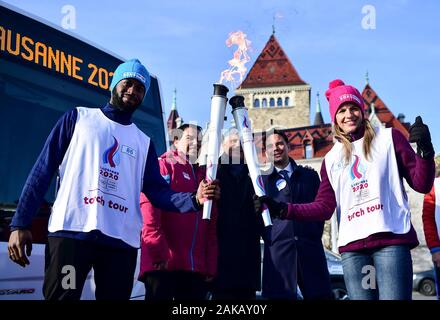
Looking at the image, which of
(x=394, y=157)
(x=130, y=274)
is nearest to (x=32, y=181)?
(x=130, y=274)

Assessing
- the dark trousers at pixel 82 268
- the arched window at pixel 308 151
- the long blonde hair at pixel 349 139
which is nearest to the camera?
the dark trousers at pixel 82 268

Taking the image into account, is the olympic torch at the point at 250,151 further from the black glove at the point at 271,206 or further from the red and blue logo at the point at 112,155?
the red and blue logo at the point at 112,155

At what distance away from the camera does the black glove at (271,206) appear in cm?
343

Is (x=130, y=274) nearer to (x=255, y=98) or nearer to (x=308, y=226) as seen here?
(x=308, y=226)

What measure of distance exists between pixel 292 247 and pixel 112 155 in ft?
6.96

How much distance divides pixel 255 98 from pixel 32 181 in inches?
2142

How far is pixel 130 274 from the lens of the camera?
117 inches

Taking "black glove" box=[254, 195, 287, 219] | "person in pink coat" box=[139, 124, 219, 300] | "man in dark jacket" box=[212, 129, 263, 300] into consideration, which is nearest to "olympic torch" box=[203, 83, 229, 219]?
"black glove" box=[254, 195, 287, 219]

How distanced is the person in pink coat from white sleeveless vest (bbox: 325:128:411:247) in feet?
4.17

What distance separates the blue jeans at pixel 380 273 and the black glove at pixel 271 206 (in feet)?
1.77

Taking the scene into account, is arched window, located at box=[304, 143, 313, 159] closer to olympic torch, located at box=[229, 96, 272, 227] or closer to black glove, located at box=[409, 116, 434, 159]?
olympic torch, located at box=[229, 96, 272, 227]

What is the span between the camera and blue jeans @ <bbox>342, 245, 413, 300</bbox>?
284cm

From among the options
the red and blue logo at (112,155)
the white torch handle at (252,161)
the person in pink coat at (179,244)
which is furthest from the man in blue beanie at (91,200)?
the person in pink coat at (179,244)

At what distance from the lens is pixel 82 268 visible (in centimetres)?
277
